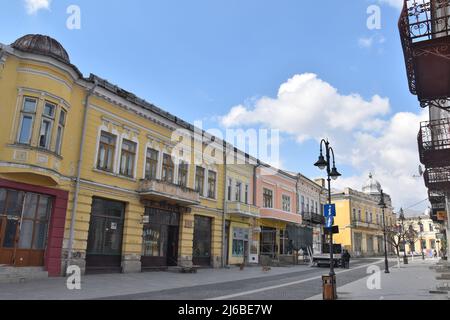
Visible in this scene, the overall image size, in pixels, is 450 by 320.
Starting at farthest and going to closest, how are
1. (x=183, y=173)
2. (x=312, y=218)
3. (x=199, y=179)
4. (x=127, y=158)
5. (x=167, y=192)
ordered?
(x=312, y=218) → (x=199, y=179) → (x=183, y=173) → (x=167, y=192) → (x=127, y=158)

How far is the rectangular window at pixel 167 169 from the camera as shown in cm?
2269

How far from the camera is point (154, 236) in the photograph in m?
21.8

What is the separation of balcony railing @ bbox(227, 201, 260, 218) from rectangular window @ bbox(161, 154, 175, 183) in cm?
652

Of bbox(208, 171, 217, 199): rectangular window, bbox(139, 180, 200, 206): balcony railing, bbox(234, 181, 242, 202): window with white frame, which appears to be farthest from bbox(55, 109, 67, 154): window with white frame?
bbox(234, 181, 242, 202): window with white frame

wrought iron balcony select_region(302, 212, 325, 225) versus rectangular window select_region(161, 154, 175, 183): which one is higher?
rectangular window select_region(161, 154, 175, 183)

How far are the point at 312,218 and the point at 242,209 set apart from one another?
15.2 metres

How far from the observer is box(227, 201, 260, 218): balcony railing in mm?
28000

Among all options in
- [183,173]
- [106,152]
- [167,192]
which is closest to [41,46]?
[106,152]

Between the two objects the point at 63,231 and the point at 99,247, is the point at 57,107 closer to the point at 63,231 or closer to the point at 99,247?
the point at 63,231

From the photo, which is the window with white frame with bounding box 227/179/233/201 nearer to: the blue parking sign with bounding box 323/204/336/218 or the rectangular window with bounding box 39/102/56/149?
the blue parking sign with bounding box 323/204/336/218

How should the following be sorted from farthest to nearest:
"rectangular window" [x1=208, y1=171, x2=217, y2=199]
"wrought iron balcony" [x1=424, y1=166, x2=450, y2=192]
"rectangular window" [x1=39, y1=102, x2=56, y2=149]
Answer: "rectangular window" [x1=208, y1=171, x2=217, y2=199] → "wrought iron balcony" [x1=424, y1=166, x2=450, y2=192] → "rectangular window" [x1=39, y1=102, x2=56, y2=149]

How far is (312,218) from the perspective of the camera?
135 feet

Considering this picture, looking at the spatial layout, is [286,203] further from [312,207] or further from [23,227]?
[23,227]
